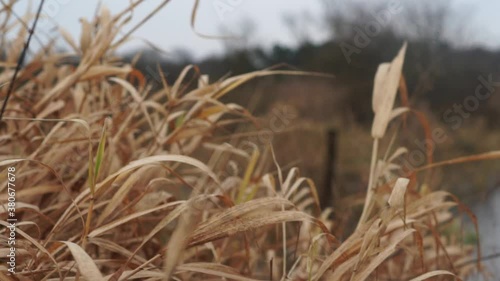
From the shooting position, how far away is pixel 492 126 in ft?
37.8

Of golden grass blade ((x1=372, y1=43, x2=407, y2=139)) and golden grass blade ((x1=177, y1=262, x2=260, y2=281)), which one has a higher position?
golden grass blade ((x1=372, y1=43, x2=407, y2=139))

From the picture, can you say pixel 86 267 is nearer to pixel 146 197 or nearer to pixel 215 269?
pixel 215 269

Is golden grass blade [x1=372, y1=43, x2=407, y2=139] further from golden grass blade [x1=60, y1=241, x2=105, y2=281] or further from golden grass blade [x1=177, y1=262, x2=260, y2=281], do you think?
golden grass blade [x1=60, y1=241, x2=105, y2=281]

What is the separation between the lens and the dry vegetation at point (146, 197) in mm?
721

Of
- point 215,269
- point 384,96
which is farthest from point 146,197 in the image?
point 384,96

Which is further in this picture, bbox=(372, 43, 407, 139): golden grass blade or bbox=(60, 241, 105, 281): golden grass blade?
bbox=(372, 43, 407, 139): golden grass blade

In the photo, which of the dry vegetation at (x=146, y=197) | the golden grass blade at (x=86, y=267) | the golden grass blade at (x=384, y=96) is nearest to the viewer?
the golden grass blade at (x=86, y=267)

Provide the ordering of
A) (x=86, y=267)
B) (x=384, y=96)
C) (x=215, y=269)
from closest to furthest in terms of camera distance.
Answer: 1. (x=86, y=267)
2. (x=215, y=269)
3. (x=384, y=96)

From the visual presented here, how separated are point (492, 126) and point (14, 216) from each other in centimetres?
1142

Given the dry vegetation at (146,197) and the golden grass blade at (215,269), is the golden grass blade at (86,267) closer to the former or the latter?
the dry vegetation at (146,197)

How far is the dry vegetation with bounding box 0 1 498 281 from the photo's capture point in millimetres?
721

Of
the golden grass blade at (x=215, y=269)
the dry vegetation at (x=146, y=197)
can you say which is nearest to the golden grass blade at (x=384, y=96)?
the dry vegetation at (x=146, y=197)

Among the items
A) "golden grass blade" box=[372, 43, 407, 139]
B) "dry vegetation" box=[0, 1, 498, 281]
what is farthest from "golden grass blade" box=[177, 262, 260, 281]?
"golden grass blade" box=[372, 43, 407, 139]

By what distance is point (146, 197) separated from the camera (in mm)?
998
